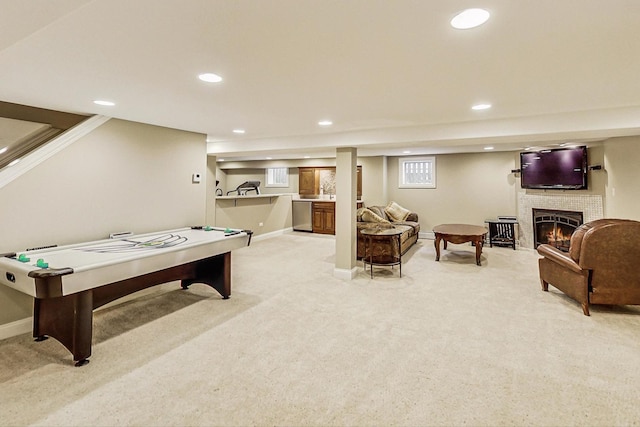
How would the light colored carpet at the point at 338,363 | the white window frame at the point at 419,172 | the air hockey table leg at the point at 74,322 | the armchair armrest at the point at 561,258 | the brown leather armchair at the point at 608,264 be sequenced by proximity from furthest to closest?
the white window frame at the point at 419,172 < the armchair armrest at the point at 561,258 < the brown leather armchair at the point at 608,264 < the air hockey table leg at the point at 74,322 < the light colored carpet at the point at 338,363

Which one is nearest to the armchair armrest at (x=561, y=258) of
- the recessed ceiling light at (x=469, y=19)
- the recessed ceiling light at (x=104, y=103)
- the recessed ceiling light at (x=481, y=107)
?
the recessed ceiling light at (x=481, y=107)

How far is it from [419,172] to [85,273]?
737 cm

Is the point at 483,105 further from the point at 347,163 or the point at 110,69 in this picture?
the point at 110,69

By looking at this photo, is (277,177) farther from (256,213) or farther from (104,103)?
(104,103)

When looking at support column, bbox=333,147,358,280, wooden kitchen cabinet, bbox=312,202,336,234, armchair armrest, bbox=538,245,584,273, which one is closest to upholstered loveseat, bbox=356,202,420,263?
support column, bbox=333,147,358,280

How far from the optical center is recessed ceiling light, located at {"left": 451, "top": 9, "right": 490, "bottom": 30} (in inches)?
54.7

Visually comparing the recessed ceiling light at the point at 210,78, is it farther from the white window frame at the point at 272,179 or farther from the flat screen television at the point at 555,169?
the white window frame at the point at 272,179

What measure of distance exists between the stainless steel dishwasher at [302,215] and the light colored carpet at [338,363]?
4832 mm

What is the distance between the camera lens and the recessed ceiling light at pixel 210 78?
7.22ft

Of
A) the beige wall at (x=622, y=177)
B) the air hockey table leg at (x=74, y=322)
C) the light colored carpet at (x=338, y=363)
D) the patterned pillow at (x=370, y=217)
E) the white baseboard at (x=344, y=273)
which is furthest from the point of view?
the patterned pillow at (x=370, y=217)

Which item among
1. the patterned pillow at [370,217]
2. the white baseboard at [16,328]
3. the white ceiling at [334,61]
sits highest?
the white ceiling at [334,61]

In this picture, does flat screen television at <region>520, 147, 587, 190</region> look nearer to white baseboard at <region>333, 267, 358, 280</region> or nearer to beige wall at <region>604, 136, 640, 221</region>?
beige wall at <region>604, 136, 640, 221</region>

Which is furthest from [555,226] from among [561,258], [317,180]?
[317,180]

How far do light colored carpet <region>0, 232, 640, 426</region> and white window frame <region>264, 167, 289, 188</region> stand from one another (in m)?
6.02
